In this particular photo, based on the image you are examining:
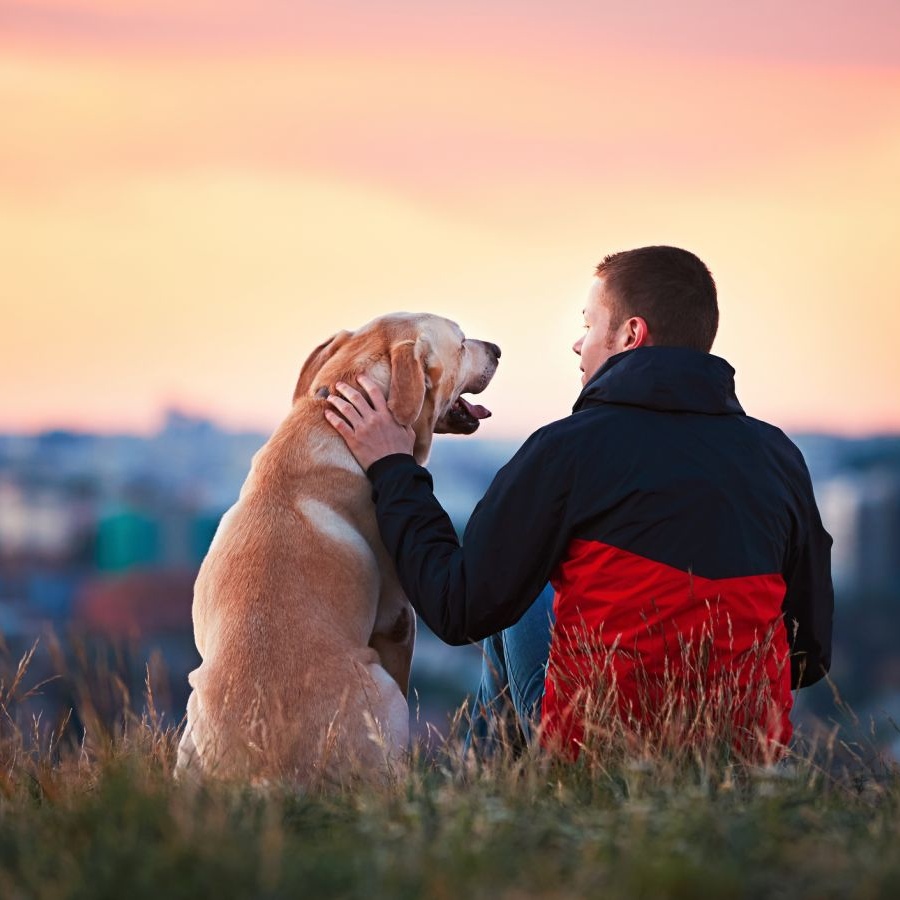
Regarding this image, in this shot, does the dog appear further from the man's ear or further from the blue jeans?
the man's ear

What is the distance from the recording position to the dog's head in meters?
4.99

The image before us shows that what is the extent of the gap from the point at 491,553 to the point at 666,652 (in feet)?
1.98

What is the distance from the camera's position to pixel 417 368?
501cm

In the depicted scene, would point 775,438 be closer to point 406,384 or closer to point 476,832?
point 406,384

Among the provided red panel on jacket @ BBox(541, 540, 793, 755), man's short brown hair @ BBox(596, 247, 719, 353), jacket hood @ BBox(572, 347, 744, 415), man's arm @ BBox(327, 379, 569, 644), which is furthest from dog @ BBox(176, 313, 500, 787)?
jacket hood @ BBox(572, 347, 744, 415)

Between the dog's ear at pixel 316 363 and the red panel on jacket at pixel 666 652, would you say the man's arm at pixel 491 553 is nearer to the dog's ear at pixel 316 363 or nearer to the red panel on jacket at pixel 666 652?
the red panel on jacket at pixel 666 652

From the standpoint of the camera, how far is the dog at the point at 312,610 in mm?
4125

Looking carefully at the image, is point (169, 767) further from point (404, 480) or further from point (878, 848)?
point (878, 848)

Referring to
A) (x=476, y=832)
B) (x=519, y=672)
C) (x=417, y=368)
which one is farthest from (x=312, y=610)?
(x=476, y=832)

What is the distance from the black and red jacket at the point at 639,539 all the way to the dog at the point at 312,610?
322mm

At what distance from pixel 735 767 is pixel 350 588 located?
137 centimetres

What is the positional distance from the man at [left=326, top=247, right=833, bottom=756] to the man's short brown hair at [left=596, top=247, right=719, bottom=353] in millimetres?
32

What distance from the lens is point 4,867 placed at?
2.83 meters

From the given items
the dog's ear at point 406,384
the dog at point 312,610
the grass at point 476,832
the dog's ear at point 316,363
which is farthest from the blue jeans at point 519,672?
the dog's ear at point 316,363
